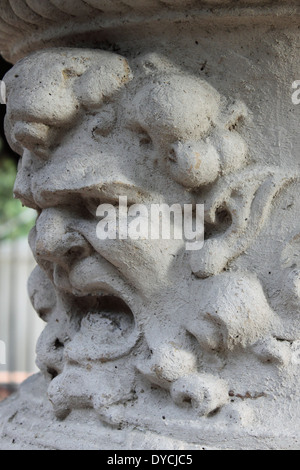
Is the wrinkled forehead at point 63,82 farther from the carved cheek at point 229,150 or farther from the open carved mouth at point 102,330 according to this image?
the open carved mouth at point 102,330

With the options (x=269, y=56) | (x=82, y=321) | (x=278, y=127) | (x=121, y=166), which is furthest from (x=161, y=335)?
(x=269, y=56)

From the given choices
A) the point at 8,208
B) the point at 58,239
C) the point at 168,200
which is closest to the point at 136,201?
the point at 168,200

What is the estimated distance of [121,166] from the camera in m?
1.14

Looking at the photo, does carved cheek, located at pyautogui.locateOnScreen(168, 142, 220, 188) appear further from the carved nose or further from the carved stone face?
the carved nose

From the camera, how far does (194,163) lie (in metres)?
1.10

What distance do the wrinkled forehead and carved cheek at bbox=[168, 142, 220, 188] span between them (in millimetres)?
180

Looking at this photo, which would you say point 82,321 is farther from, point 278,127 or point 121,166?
point 278,127

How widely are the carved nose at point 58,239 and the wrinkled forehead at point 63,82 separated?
0.59 ft

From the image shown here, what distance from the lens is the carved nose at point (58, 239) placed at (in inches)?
45.7

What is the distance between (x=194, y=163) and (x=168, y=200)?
10cm

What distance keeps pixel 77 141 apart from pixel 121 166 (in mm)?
101

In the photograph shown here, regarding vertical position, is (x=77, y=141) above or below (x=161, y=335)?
above

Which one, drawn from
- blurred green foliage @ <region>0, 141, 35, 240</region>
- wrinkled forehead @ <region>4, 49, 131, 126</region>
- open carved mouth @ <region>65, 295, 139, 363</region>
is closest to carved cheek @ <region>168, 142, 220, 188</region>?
wrinkled forehead @ <region>4, 49, 131, 126</region>

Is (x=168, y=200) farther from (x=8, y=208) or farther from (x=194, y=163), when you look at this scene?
(x=8, y=208)
